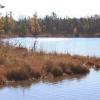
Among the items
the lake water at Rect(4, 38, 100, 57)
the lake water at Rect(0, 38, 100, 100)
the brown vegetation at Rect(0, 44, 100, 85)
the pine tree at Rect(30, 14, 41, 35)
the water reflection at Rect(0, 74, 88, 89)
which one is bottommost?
the lake water at Rect(0, 38, 100, 100)

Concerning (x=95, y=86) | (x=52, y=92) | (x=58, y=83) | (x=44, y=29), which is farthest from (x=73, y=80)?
(x=44, y=29)

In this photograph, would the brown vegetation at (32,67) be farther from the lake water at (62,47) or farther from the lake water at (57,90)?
the lake water at (62,47)

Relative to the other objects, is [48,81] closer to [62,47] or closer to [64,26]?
[62,47]

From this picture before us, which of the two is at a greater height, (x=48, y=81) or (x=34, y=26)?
(x=34, y=26)

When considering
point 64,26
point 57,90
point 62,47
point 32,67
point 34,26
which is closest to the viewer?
point 57,90

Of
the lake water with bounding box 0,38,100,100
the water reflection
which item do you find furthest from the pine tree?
the lake water with bounding box 0,38,100,100

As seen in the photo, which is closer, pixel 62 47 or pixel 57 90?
pixel 57 90

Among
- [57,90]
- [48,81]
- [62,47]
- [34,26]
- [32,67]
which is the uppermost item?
[34,26]

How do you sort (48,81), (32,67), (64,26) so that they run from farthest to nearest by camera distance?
(64,26), (32,67), (48,81)

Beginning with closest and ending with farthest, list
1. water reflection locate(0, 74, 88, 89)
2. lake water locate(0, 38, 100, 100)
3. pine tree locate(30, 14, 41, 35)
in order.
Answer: lake water locate(0, 38, 100, 100) → water reflection locate(0, 74, 88, 89) → pine tree locate(30, 14, 41, 35)

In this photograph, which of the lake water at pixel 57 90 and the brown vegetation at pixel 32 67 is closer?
the lake water at pixel 57 90

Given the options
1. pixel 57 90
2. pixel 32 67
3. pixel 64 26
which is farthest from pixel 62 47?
pixel 64 26

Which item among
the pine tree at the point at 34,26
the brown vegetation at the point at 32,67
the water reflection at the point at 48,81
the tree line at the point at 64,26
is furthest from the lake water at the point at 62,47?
the tree line at the point at 64,26

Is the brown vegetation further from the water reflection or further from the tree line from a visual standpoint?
the tree line
